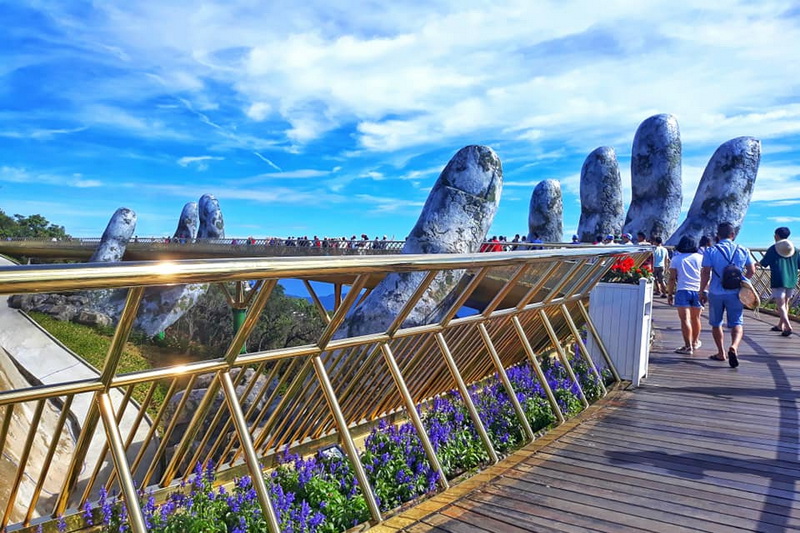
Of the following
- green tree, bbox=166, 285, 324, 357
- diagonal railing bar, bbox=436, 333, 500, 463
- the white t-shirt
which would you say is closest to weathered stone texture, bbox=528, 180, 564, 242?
green tree, bbox=166, 285, 324, 357

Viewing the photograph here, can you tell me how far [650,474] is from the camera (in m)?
3.80

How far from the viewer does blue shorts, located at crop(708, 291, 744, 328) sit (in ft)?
23.0

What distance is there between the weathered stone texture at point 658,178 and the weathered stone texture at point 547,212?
4007mm

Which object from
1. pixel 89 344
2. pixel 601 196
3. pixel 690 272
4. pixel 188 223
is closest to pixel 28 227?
pixel 188 223

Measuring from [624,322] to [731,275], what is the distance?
1720mm

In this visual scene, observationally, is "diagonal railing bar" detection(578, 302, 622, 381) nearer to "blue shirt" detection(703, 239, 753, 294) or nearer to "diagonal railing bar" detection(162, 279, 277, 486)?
"blue shirt" detection(703, 239, 753, 294)

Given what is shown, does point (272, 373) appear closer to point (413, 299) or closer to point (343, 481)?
point (343, 481)

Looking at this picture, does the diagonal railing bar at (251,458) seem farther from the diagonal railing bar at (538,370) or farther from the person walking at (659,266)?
the person walking at (659,266)

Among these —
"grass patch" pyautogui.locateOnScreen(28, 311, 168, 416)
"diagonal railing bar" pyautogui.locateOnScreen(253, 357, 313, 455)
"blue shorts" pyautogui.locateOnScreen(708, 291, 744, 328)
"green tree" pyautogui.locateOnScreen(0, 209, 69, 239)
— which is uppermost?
"green tree" pyautogui.locateOnScreen(0, 209, 69, 239)

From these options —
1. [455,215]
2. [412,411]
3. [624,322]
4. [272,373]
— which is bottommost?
[624,322]

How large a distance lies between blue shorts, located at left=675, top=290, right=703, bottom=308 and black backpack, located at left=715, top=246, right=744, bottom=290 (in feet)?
2.53

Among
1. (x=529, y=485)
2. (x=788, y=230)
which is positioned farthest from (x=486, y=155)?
(x=529, y=485)

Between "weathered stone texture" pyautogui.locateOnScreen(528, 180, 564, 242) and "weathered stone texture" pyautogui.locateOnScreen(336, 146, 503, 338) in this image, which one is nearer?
"weathered stone texture" pyautogui.locateOnScreen(336, 146, 503, 338)

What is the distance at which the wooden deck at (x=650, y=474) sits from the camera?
3.13m
